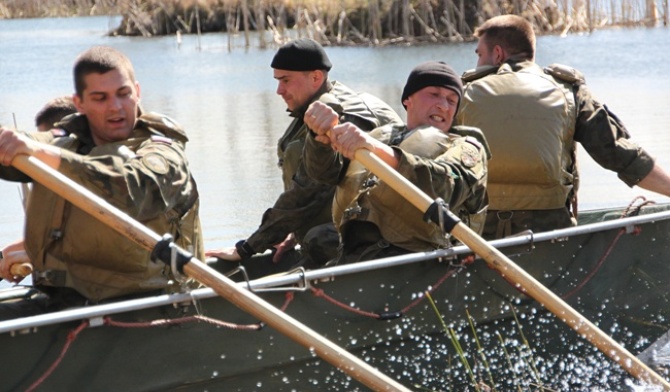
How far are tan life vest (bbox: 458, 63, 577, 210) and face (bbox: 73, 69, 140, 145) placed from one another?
2201 millimetres

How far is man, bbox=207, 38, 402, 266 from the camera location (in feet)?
18.6

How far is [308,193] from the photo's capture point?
18.7 ft

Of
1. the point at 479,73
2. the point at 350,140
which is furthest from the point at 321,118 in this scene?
the point at 479,73

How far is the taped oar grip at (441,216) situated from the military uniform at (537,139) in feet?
4.76

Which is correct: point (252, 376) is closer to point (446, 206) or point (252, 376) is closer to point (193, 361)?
point (193, 361)

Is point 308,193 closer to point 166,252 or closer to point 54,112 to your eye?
point 54,112

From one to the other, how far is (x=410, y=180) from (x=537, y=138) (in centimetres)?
141

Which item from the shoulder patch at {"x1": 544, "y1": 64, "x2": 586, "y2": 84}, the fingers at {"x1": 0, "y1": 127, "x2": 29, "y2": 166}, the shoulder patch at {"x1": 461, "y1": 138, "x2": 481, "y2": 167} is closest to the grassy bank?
the shoulder patch at {"x1": 544, "y1": 64, "x2": 586, "y2": 84}

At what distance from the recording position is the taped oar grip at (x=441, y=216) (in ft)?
15.0

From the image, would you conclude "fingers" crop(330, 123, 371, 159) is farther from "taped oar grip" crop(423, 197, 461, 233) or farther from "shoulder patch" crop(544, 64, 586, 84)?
"shoulder patch" crop(544, 64, 586, 84)

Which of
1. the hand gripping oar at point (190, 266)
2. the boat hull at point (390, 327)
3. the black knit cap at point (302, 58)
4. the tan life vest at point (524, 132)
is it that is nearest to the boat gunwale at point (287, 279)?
the boat hull at point (390, 327)

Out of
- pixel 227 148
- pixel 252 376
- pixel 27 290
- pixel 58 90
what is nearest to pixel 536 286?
pixel 252 376

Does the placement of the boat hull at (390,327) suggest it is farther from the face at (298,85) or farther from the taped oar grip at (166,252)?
the face at (298,85)

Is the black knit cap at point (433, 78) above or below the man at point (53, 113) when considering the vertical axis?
above
